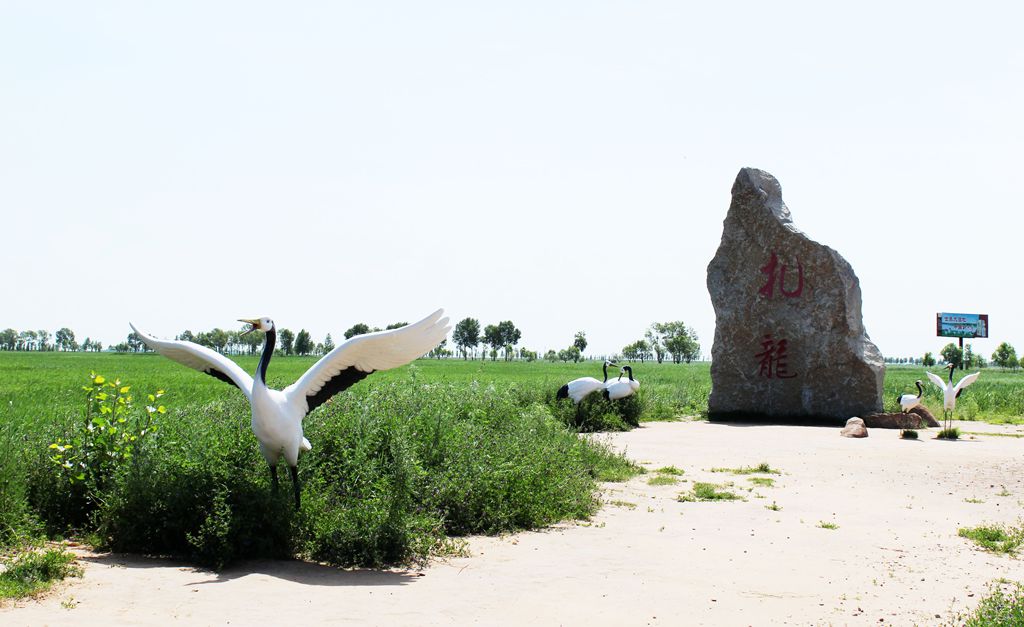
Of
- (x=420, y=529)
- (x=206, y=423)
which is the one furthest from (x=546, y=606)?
(x=206, y=423)

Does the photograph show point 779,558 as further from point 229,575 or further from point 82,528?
point 82,528

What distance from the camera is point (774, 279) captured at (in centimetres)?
1845

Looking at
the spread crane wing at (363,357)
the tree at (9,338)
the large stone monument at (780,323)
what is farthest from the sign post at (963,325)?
the tree at (9,338)

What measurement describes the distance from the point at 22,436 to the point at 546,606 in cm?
549

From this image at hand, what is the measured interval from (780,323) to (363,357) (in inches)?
535

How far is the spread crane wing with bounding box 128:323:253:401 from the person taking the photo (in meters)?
6.75

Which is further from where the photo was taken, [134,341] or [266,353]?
[134,341]

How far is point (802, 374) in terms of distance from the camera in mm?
18109

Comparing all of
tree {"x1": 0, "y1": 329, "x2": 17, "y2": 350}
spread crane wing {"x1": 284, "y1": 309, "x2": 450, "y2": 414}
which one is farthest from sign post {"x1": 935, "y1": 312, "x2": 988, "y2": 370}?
tree {"x1": 0, "y1": 329, "x2": 17, "y2": 350}

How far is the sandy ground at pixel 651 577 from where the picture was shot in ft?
17.0

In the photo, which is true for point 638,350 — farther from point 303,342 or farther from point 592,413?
point 592,413

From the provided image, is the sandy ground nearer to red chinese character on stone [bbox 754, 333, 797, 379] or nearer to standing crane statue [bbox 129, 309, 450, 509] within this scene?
standing crane statue [bbox 129, 309, 450, 509]

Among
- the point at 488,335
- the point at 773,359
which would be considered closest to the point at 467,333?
the point at 488,335

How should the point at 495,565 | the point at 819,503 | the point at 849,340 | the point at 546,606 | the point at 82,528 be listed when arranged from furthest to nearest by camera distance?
the point at 849,340 → the point at 819,503 → the point at 82,528 → the point at 495,565 → the point at 546,606
